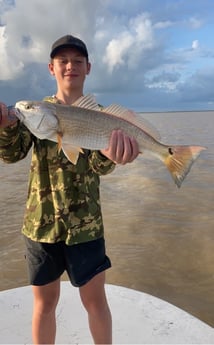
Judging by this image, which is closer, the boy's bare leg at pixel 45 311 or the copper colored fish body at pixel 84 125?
the copper colored fish body at pixel 84 125

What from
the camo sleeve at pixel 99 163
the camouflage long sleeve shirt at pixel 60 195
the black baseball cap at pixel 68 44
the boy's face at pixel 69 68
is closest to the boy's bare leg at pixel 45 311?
the camouflage long sleeve shirt at pixel 60 195

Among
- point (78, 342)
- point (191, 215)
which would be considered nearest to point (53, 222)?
point (78, 342)

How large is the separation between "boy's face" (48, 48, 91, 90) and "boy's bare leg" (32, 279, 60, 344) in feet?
4.58

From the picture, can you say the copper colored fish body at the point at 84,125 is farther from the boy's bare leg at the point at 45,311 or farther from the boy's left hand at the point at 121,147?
the boy's bare leg at the point at 45,311

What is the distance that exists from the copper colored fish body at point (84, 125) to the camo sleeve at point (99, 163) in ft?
0.80

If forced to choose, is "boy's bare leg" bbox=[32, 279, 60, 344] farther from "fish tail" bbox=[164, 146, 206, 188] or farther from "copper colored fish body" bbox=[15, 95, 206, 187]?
"fish tail" bbox=[164, 146, 206, 188]

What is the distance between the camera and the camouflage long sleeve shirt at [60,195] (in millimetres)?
2717

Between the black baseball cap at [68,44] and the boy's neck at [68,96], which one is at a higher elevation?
the black baseball cap at [68,44]

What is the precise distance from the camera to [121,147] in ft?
7.66

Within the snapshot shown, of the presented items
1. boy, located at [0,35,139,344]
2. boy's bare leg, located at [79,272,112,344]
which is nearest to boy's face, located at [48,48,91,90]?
boy, located at [0,35,139,344]

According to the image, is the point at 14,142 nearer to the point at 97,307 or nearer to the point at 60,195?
the point at 60,195

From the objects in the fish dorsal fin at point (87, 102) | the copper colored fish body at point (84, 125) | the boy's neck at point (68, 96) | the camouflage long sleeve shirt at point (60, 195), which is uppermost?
the boy's neck at point (68, 96)

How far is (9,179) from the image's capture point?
1370 centimetres

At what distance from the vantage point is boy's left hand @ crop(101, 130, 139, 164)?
2332 millimetres
